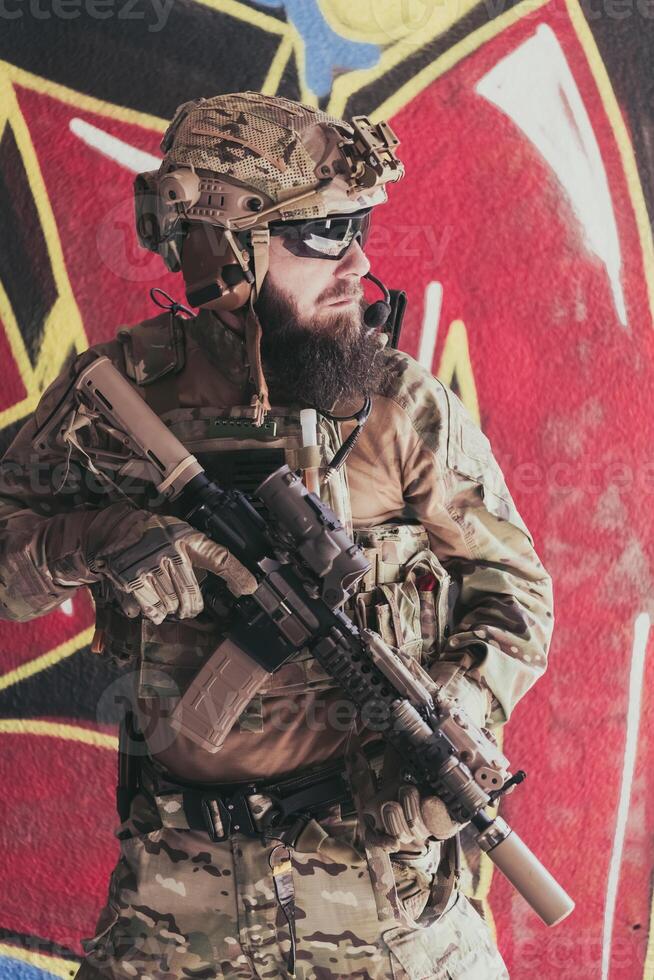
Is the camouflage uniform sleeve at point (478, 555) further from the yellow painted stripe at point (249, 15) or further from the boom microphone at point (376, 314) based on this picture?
the yellow painted stripe at point (249, 15)

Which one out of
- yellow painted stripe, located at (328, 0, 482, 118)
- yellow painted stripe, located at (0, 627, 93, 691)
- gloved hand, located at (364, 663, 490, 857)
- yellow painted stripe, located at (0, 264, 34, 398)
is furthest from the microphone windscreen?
yellow painted stripe, located at (0, 627, 93, 691)

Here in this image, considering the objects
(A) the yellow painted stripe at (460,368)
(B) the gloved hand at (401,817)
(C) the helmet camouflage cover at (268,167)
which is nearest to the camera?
(B) the gloved hand at (401,817)

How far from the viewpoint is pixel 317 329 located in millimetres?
1617

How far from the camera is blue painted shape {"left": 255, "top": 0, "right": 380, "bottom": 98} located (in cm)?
221

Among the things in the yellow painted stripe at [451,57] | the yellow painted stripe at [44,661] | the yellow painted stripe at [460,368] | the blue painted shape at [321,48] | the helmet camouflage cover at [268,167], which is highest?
the blue painted shape at [321,48]

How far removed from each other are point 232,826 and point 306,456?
516 millimetres

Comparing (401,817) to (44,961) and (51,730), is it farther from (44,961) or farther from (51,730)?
(44,961)

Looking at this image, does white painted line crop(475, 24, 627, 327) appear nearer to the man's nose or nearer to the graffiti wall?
the graffiti wall

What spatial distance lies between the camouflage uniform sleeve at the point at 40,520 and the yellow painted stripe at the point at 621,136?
4.00 ft

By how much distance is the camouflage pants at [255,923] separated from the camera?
5.16ft

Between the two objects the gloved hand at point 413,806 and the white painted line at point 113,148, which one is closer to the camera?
the gloved hand at point 413,806

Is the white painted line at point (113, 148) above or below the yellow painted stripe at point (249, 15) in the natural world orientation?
below

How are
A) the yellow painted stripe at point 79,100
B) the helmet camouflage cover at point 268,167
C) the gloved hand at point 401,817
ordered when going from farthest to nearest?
the yellow painted stripe at point 79,100 < the helmet camouflage cover at point 268,167 < the gloved hand at point 401,817

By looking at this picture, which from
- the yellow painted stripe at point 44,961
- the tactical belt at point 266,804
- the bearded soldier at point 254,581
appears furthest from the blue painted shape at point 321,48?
the yellow painted stripe at point 44,961
